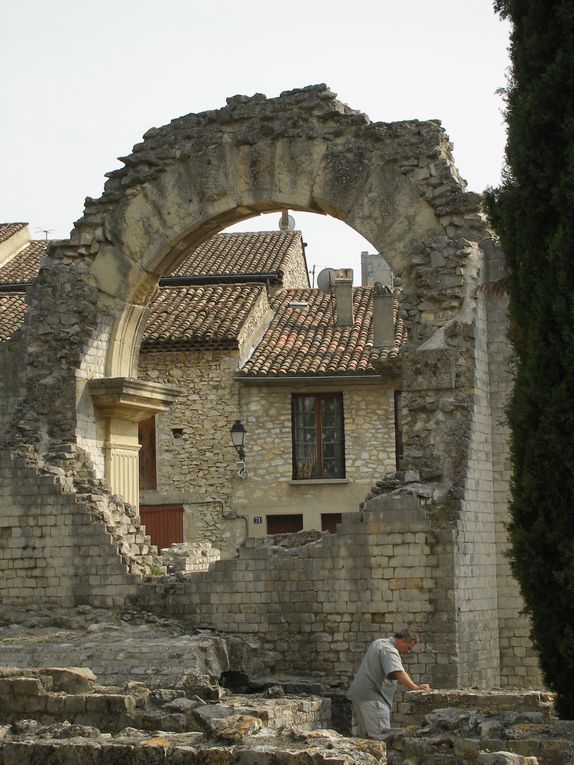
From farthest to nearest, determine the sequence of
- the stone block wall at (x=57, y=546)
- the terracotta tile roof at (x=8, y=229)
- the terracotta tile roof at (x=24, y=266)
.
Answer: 1. the terracotta tile roof at (x=8, y=229)
2. the terracotta tile roof at (x=24, y=266)
3. the stone block wall at (x=57, y=546)

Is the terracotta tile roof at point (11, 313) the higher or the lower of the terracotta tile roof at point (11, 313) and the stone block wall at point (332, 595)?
the higher

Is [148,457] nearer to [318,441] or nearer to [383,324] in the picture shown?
[318,441]

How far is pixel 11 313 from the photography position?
25.9 metres

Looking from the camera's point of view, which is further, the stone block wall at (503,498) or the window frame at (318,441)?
the window frame at (318,441)

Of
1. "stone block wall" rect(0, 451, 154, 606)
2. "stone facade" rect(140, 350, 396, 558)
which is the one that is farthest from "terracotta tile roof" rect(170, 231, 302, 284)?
"stone block wall" rect(0, 451, 154, 606)

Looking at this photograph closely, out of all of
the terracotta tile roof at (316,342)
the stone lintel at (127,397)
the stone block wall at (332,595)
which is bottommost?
the stone block wall at (332,595)

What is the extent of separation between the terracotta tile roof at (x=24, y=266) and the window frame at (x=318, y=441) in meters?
7.10

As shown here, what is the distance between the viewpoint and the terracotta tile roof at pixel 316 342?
24969mm

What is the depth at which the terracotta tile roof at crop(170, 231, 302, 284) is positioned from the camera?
97.8 feet

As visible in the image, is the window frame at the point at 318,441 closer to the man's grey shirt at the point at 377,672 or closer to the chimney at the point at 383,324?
the chimney at the point at 383,324

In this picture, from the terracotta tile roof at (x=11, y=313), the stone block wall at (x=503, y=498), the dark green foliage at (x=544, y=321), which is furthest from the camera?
the terracotta tile roof at (x=11, y=313)

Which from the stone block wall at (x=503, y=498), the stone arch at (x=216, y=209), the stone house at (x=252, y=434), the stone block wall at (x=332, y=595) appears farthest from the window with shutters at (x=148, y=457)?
the stone block wall at (x=503, y=498)

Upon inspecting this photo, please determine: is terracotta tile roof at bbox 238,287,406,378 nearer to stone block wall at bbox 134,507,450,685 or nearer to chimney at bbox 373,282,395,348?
chimney at bbox 373,282,395,348

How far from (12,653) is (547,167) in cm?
699
